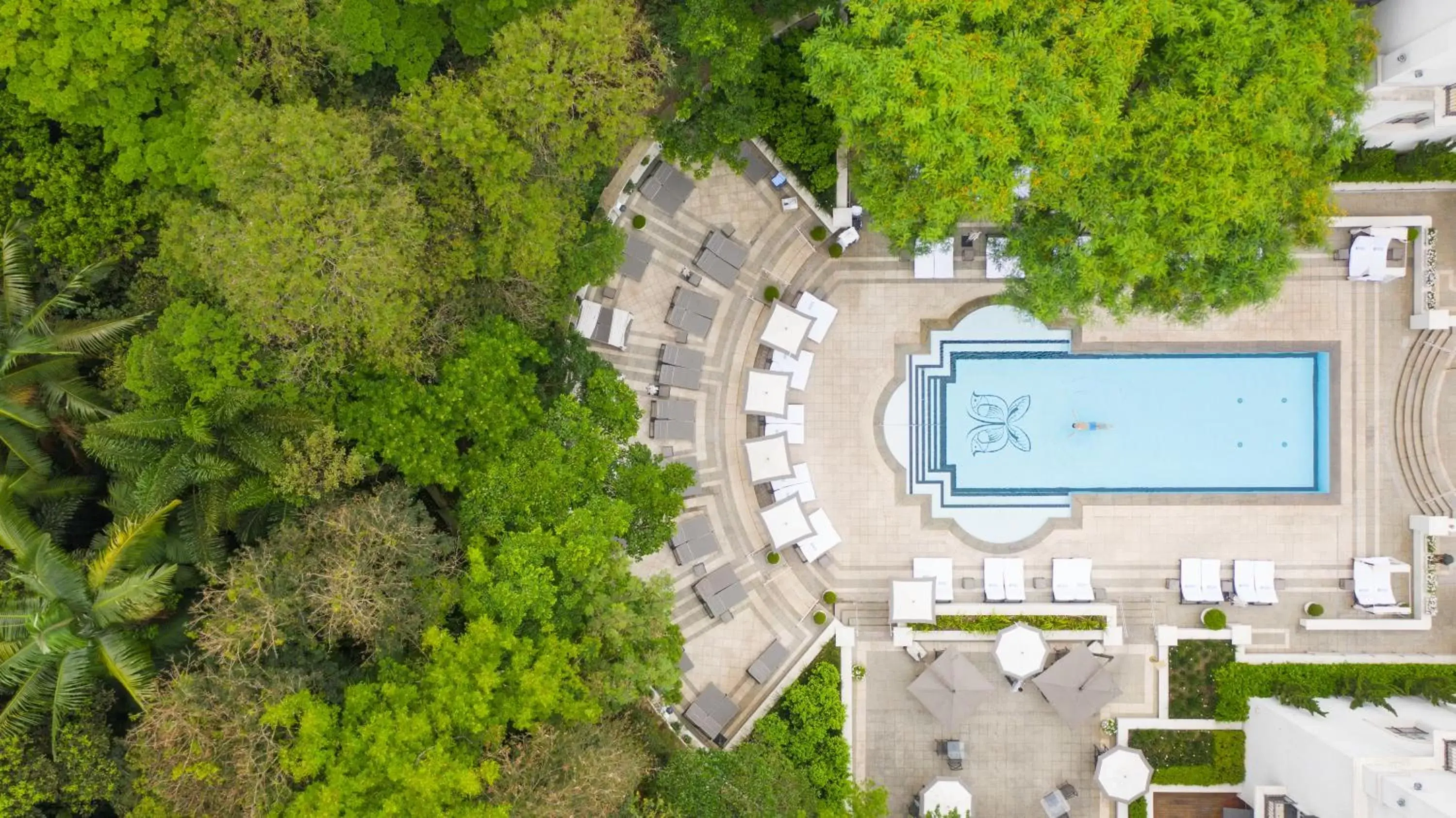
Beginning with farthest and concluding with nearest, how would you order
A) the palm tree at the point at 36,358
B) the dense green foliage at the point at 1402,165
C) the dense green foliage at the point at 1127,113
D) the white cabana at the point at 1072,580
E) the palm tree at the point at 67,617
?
the white cabana at the point at 1072,580, the dense green foliage at the point at 1402,165, the palm tree at the point at 36,358, the palm tree at the point at 67,617, the dense green foliage at the point at 1127,113

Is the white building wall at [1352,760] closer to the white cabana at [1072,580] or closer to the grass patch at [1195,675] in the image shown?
the grass patch at [1195,675]

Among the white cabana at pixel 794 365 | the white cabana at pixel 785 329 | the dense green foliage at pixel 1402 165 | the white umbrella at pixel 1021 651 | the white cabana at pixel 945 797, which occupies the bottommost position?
the white cabana at pixel 945 797

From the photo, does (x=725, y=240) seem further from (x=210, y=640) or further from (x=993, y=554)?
(x=210, y=640)

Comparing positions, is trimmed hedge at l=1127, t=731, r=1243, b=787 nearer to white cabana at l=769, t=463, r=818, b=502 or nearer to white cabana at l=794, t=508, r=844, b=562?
white cabana at l=794, t=508, r=844, b=562

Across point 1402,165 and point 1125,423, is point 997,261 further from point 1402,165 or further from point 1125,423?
point 1402,165

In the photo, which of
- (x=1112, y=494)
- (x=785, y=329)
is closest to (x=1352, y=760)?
(x=1112, y=494)

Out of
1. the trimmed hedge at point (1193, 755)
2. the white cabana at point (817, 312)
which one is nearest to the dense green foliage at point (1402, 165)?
the white cabana at point (817, 312)
